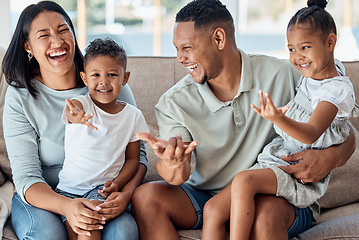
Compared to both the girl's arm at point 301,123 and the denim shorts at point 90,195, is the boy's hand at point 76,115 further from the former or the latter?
the girl's arm at point 301,123

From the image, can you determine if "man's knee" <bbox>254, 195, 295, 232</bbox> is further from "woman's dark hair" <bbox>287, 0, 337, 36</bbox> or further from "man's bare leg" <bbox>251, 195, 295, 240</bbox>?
"woman's dark hair" <bbox>287, 0, 337, 36</bbox>

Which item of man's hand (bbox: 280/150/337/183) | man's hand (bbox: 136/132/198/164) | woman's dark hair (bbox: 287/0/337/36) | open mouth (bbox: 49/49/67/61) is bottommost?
man's hand (bbox: 280/150/337/183)

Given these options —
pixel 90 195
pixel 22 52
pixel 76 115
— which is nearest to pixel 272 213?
pixel 90 195

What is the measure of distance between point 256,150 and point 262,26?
190cm

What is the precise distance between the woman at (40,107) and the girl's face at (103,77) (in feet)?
0.42

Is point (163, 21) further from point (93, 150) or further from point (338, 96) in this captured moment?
point (338, 96)

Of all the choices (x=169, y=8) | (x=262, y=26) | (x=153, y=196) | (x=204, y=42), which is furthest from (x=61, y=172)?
(x=262, y=26)

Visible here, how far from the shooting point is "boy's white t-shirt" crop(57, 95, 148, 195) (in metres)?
1.83

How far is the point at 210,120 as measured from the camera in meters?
1.90

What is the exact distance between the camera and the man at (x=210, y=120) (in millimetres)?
1753

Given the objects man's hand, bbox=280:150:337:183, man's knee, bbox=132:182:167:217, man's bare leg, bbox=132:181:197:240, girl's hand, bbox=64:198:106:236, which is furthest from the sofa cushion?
girl's hand, bbox=64:198:106:236

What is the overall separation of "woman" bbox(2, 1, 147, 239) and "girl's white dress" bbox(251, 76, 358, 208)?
0.54m

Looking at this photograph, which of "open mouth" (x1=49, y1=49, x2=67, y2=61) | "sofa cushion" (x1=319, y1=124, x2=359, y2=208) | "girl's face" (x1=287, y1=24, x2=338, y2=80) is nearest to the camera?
"girl's face" (x1=287, y1=24, x2=338, y2=80)

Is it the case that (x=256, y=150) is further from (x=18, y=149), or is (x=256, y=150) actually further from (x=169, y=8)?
(x=169, y=8)
